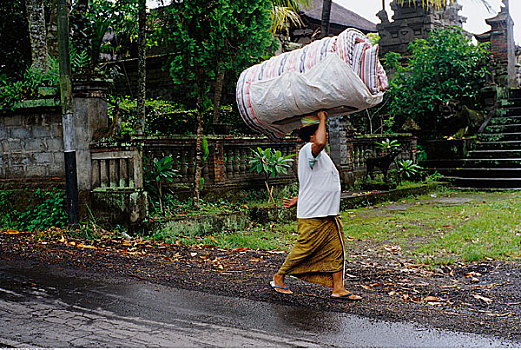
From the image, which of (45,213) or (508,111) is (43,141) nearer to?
(45,213)

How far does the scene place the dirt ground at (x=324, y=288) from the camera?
4734 millimetres

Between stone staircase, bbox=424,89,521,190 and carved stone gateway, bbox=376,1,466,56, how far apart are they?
20.3 ft

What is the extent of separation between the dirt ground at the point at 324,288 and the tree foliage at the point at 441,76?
451 inches

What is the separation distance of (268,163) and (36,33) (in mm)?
5423

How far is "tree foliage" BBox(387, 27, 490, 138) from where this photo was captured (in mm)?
17688

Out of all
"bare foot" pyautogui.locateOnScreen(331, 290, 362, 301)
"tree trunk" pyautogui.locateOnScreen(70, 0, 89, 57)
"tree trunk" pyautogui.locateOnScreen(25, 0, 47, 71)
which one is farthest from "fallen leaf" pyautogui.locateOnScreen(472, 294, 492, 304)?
"tree trunk" pyautogui.locateOnScreen(70, 0, 89, 57)

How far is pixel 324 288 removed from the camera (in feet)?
18.7

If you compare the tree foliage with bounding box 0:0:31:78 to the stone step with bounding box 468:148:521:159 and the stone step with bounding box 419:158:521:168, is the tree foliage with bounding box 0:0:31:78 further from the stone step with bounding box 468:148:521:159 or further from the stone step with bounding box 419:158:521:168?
the stone step with bounding box 468:148:521:159

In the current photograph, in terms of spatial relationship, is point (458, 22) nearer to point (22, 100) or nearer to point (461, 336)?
point (22, 100)

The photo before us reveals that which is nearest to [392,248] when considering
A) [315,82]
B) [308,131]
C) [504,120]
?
[308,131]

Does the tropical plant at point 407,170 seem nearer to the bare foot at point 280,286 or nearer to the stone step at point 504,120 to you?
the stone step at point 504,120

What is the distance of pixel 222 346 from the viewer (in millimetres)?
3883

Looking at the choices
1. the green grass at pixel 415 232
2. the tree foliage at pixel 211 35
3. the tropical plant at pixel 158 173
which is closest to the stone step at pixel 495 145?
the green grass at pixel 415 232

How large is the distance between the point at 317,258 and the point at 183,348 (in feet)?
5.95
